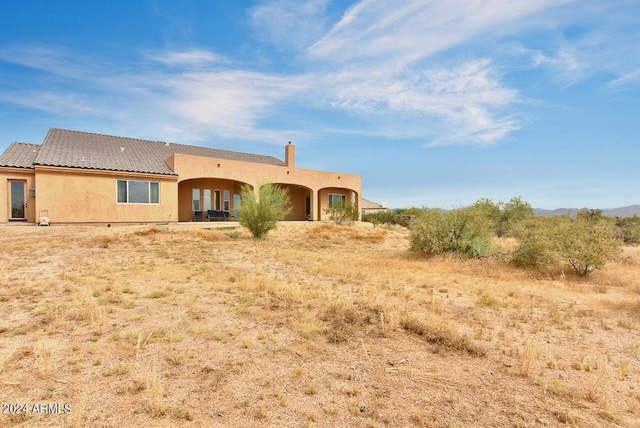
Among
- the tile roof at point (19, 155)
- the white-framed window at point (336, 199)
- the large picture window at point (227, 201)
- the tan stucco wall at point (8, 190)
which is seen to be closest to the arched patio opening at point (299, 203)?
the white-framed window at point (336, 199)

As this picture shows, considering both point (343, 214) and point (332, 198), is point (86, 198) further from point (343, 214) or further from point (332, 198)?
point (332, 198)

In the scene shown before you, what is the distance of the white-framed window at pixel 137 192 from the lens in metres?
18.1

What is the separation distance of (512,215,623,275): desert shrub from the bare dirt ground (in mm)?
1025

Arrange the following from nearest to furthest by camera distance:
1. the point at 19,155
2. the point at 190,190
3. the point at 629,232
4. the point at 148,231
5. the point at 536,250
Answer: the point at 536,250, the point at 148,231, the point at 19,155, the point at 629,232, the point at 190,190

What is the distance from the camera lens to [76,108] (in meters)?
18.9

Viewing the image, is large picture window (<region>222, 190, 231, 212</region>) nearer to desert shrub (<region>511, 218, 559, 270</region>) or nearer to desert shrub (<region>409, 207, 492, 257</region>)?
desert shrub (<region>409, 207, 492, 257</region>)

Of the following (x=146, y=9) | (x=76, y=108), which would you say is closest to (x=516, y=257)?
(x=146, y=9)

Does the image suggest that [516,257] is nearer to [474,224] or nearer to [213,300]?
[474,224]

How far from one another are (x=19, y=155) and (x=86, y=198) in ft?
16.9

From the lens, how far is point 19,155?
17859mm

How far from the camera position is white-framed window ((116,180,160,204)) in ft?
59.4

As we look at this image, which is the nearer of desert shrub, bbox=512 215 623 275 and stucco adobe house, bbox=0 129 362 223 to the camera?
desert shrub, bbox=512 215 623 275

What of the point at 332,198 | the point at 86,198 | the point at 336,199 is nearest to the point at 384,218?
the point at 336,199

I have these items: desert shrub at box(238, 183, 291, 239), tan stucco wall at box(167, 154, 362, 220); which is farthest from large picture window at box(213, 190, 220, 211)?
desert shrub at box(238, 183, 291, 239)
